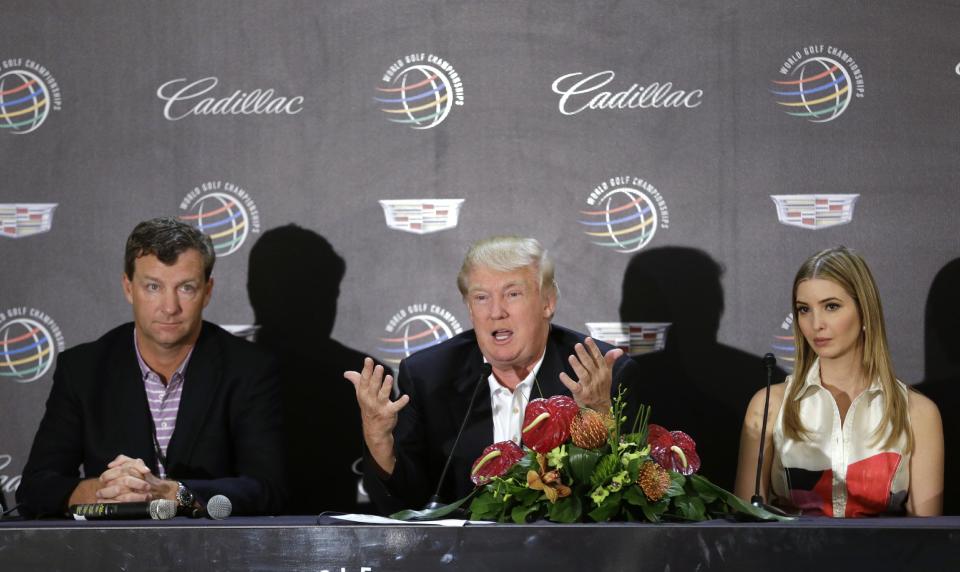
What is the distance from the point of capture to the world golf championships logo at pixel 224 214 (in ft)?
13.8

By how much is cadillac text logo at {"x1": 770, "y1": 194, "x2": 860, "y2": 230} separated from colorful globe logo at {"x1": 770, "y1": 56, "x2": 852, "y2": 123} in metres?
0.30

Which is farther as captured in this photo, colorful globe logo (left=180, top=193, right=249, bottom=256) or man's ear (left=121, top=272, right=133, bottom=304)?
colorful globe logo (left=180, top=193, right=249, bottom=256)

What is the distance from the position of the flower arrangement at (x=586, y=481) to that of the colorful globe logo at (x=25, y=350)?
2.34m

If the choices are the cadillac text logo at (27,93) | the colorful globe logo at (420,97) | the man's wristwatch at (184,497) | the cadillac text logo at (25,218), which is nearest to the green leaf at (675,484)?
the man's wristwatch at (184,497)

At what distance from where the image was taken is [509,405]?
3.58 m

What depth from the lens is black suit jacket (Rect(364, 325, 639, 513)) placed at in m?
3.52

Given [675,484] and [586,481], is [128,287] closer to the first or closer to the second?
[586,481]

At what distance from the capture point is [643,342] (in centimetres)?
407

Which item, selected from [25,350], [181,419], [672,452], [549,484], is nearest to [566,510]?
[549,484]

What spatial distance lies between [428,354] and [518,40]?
1.30 meters

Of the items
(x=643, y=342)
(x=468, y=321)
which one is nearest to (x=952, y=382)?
(x=643, y=342)

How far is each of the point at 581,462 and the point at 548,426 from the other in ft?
0.37

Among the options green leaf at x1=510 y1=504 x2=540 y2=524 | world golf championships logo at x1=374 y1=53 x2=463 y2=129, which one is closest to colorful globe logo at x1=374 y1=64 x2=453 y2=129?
world golf championships logo at x1=374 y1=53 x2=463 y2=129

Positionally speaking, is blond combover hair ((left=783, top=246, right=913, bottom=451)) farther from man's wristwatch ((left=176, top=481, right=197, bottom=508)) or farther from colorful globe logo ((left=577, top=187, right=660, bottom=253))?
man's wristwatch ((left=176, top=481, right=197, bottom=508))
